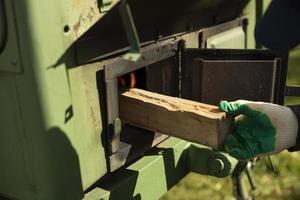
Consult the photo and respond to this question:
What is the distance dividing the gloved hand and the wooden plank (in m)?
0.07

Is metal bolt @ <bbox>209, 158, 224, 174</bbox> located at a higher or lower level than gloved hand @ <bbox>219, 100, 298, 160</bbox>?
lower

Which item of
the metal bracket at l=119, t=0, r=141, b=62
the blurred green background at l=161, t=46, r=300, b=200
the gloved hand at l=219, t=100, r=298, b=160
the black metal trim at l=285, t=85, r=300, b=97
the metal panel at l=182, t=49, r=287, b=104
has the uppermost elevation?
the metal bracket at l=119, t=0, r=141, b=62

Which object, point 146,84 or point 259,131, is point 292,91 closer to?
point 259,131

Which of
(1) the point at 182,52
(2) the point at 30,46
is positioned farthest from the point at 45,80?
(1) the point at 182,52

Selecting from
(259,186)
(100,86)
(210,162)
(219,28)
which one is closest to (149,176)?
(210,162)

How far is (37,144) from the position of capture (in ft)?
4.78

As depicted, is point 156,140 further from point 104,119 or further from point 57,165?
point 57,165

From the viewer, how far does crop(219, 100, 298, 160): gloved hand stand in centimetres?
161

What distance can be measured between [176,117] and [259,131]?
297mm

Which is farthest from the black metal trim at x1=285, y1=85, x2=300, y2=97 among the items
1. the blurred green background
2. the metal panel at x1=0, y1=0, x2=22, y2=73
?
the blurred green background

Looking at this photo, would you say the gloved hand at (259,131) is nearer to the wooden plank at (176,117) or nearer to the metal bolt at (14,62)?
the wooden plank at (176,117)

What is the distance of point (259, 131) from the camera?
1644 mm

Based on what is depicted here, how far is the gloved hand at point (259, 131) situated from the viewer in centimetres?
161

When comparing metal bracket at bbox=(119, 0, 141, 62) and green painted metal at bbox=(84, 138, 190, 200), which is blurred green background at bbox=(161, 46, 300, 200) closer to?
green painted metal at bbox=(84, 138, 190, 200)
